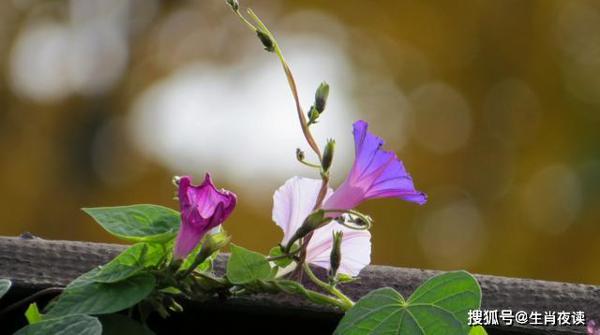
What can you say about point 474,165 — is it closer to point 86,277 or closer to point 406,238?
point 406,238

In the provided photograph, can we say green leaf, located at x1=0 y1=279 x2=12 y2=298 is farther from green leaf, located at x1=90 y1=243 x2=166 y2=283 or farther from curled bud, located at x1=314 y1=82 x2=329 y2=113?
curled bud, located at x1=314 y1=82 x2=329 y2=113

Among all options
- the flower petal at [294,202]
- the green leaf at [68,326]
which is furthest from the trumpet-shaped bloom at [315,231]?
the green leaf at [68,326]

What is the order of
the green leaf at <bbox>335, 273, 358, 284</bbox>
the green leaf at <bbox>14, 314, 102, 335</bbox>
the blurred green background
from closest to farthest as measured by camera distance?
the green leaf at <bbox>14, 314, 102, 335</bbox>
the green leaf at <bbox>335, 273, 358, 284</bbox>
the blurred green background


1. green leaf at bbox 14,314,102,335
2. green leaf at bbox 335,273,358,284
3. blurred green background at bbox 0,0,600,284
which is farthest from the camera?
blurred green background at bbox 0,0,600,284

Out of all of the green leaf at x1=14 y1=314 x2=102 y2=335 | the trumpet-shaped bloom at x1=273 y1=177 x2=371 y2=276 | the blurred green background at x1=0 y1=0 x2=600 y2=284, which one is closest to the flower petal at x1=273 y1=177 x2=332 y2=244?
the trumpet-shaped bloom at x1=273 y1=177 x2=371 y2=276

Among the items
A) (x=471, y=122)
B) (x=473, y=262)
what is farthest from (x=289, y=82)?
(x=471, y=122)

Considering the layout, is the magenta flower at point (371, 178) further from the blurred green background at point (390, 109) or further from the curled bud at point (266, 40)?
the blurred green background at point (390, 109)

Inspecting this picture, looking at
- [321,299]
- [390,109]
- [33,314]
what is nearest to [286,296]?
[321,299]
